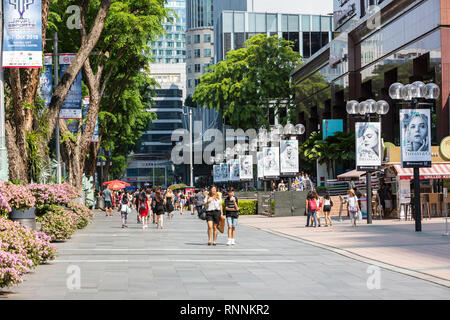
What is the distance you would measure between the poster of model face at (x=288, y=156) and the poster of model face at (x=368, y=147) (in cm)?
1028

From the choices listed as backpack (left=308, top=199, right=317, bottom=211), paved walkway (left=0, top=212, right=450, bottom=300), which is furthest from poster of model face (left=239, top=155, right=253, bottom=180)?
paved walkway (left=0, top=212, right=450, bottom=300)

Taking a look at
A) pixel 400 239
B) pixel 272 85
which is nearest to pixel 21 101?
pixel 400 239

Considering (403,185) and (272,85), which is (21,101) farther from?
(272,85)

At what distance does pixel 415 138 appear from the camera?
88.2ft

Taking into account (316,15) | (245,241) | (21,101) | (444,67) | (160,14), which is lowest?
(245,241)

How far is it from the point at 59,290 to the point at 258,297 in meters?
3.10

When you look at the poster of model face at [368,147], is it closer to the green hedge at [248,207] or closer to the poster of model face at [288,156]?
the poster of model face at [288,156]

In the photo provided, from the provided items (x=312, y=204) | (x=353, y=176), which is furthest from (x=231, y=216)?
(x=353, y=176)

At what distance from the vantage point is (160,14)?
38.7 meters

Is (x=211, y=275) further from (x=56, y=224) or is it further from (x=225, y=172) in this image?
(x=225, y=172)

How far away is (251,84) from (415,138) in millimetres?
33323

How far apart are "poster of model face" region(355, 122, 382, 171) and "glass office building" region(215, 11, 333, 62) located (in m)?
65.1

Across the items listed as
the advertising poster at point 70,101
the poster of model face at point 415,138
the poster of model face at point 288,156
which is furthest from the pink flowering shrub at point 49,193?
the poster of model face at point 288,156

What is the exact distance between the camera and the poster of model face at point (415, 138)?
2680cm
